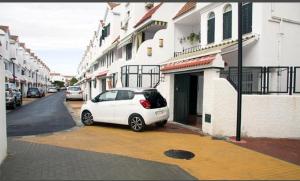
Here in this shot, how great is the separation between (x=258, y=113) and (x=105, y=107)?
6350mm

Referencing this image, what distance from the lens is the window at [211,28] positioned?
569 inches

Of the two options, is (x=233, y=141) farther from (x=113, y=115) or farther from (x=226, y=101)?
(x=113, y=115)

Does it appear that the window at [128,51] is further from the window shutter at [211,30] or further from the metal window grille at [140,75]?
the window shutter at [211,30]

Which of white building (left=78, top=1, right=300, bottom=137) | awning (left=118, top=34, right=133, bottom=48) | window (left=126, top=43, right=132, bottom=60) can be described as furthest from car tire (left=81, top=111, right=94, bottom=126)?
window (left=126, top=43, right=132, bottom=60)

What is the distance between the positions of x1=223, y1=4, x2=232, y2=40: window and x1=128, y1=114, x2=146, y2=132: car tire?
600cm

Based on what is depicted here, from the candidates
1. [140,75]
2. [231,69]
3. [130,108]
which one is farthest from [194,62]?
[140,75]

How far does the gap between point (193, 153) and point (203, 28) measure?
9.32m

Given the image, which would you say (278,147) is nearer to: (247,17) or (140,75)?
(247,17)

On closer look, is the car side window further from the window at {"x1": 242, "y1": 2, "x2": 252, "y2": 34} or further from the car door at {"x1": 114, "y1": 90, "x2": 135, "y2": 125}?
the window at {"x1": 242, "y1": 2, "x2": 252, "y2": 34}

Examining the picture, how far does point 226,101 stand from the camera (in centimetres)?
1001

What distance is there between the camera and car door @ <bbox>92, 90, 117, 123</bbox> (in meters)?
12.0

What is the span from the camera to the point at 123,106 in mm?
11578

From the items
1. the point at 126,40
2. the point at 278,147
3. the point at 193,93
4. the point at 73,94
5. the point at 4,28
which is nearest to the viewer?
the point at 278,147

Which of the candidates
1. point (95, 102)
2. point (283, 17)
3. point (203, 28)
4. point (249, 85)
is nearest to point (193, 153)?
point (249, 85)
